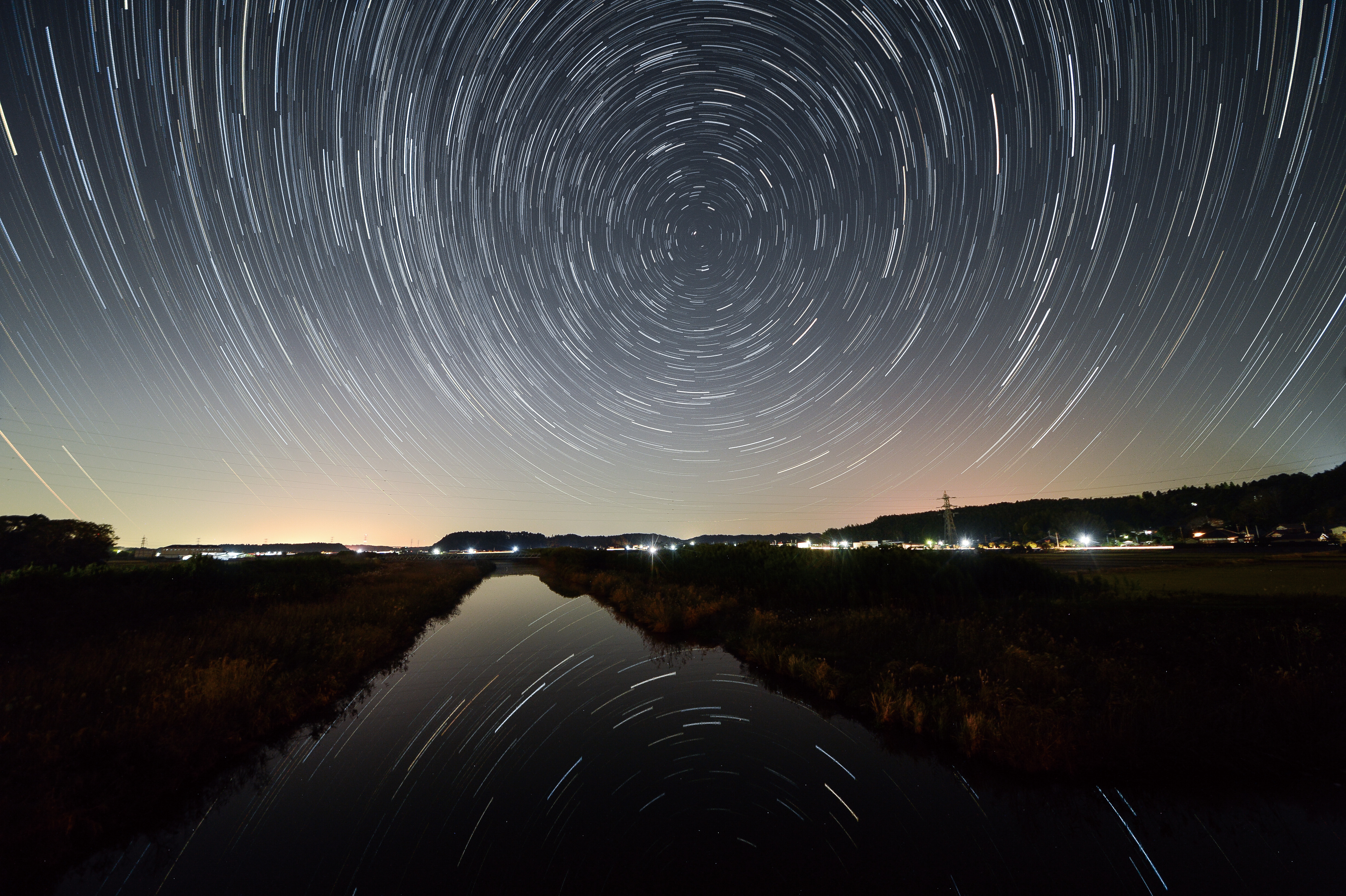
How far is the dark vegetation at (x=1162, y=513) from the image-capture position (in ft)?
333

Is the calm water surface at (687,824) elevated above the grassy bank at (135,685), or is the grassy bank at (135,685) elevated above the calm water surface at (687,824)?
the grassy bank at (135,685)

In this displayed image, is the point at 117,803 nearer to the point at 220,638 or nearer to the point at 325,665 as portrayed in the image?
the point at 325,665

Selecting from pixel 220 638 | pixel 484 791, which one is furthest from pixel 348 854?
pixel 220 638

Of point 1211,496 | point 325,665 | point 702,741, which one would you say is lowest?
point 702,741

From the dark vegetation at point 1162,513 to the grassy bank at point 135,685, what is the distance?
460 ft

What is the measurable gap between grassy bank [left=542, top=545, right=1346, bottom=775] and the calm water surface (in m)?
0.81

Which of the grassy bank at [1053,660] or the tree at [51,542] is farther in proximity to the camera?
the tree at [51,542]

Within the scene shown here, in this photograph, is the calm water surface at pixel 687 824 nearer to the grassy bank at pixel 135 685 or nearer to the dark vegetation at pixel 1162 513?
the grassy bank at pixel 135 685

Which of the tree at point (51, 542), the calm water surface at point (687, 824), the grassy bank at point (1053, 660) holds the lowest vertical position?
the calm water surface at point (687, 824)

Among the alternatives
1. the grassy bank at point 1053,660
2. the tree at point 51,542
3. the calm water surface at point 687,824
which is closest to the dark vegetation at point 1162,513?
the grassy bank at point 1053,660

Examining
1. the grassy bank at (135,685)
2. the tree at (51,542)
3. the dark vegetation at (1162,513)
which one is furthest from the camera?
the dark vegetation at (1162,513)

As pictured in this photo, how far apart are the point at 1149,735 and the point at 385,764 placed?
11444mm

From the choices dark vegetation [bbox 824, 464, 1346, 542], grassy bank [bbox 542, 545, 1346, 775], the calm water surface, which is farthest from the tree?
dark vegetation [bbox 824, 464, 1346, 542]

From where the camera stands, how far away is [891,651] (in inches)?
538
